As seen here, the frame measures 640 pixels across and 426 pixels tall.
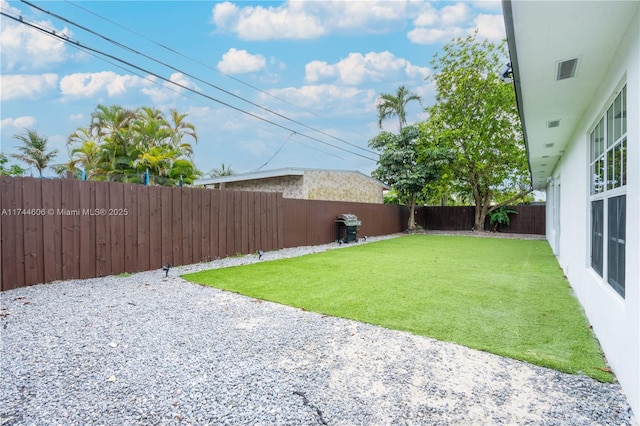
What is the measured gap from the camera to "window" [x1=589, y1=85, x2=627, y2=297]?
8.67 ft

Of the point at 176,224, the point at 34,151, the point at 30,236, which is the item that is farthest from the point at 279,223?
the point at 34,151

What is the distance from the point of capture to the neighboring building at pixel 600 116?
2.20 metres

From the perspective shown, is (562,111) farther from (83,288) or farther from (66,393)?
(83,288)

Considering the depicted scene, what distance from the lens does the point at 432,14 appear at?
9938 millimetres

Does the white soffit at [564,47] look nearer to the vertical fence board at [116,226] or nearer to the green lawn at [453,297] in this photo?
the green lawn at [453,297]

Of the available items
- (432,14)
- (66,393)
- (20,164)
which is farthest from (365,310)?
(20,164)

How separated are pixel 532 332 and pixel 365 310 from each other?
5.89ft

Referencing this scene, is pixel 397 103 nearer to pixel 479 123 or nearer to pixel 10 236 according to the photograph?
pixel 479 123

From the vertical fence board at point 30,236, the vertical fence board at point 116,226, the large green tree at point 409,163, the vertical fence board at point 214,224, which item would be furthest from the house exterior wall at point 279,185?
the vertical fence board at point 30,236

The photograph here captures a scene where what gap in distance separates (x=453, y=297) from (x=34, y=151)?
24.0 metres

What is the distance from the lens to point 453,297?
475cm

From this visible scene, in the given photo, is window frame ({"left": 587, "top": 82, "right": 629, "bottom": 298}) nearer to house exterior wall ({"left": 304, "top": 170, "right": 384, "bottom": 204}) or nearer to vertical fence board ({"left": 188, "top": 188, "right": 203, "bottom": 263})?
vertical fence board ({"left": 188, "top": 188, "right": 203, "bottom": 263})

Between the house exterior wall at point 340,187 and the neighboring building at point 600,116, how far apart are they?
11303mm

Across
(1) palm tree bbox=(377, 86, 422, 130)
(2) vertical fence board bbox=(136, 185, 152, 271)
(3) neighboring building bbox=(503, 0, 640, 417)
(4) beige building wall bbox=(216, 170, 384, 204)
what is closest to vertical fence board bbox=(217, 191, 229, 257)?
(2) vertical fence board bbox=(136, 185, 152, 271)
